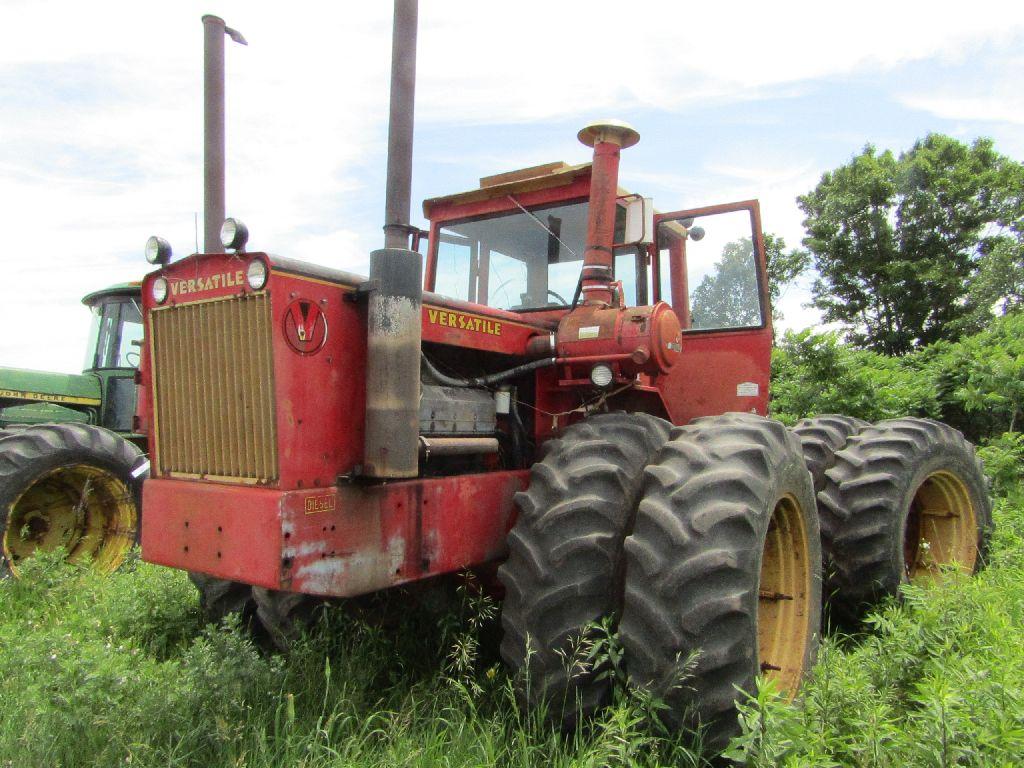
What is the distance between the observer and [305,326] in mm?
3117

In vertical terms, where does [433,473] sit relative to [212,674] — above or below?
above

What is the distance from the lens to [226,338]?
10.6ft

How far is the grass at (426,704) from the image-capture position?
2.80 meters

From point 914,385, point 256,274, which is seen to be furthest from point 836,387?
point 256,274

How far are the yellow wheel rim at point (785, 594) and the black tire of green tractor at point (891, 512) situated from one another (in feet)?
3.11

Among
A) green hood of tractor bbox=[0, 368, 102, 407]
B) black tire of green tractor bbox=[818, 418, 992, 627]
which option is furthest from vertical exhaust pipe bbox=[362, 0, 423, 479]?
green hood of tractor bbox=[0, 368, 102, 407]

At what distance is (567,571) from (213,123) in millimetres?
3077

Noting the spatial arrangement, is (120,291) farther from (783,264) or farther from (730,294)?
(783,264)

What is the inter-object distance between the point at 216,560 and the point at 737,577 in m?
1.93

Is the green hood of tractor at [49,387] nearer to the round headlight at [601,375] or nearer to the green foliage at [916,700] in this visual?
the round headlight at [601,375]

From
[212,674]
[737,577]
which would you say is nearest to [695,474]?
[737,577]

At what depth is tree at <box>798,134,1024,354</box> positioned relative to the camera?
21.9 m

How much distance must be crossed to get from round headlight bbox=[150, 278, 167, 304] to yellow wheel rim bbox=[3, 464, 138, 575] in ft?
11.7

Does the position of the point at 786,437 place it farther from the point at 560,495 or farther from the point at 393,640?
the point at 393,640
